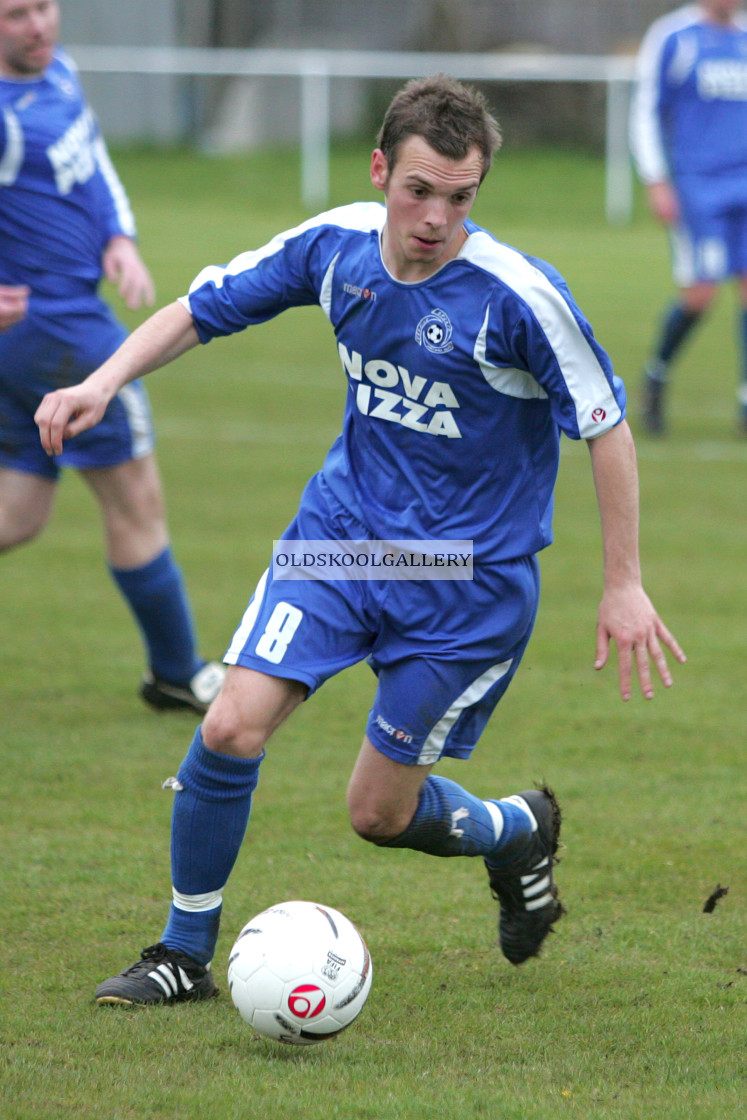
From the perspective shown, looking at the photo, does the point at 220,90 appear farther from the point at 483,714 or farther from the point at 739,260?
the point at 483,714

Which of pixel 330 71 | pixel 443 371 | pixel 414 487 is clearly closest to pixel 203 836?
pixel 414 487

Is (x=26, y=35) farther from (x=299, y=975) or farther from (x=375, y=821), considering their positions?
(x=299, y=975)

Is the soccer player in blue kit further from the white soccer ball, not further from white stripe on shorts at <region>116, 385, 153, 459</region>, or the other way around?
white stripe on shorts at <region>116, 385, 153, 459</region>

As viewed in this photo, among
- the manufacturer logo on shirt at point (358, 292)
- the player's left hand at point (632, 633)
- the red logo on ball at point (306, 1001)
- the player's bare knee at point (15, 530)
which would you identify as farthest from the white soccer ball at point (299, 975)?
the player's bare knee at point (15, 530)

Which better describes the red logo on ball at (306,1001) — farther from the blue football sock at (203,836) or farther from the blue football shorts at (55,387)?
the blue football shorts at (55,387)

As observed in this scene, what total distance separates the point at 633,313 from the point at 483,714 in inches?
462

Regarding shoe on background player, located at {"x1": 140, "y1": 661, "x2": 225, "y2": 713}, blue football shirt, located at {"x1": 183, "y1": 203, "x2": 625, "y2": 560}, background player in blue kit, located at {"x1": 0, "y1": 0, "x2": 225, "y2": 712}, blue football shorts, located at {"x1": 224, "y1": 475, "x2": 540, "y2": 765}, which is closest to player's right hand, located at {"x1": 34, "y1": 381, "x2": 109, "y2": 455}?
blue football shirt, located at {"x1": 183, "y1": 203, "x2": 625, "y2": 560}

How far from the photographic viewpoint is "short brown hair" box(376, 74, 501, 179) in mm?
3102

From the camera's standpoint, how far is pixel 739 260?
975 centimetres

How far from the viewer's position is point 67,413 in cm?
321

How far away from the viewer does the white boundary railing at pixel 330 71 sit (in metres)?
23.7

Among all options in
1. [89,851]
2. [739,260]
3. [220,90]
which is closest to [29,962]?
[89,851]

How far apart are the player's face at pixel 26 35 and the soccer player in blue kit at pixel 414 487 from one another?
192 centimetres

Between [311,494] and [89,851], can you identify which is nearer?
[311,494]
